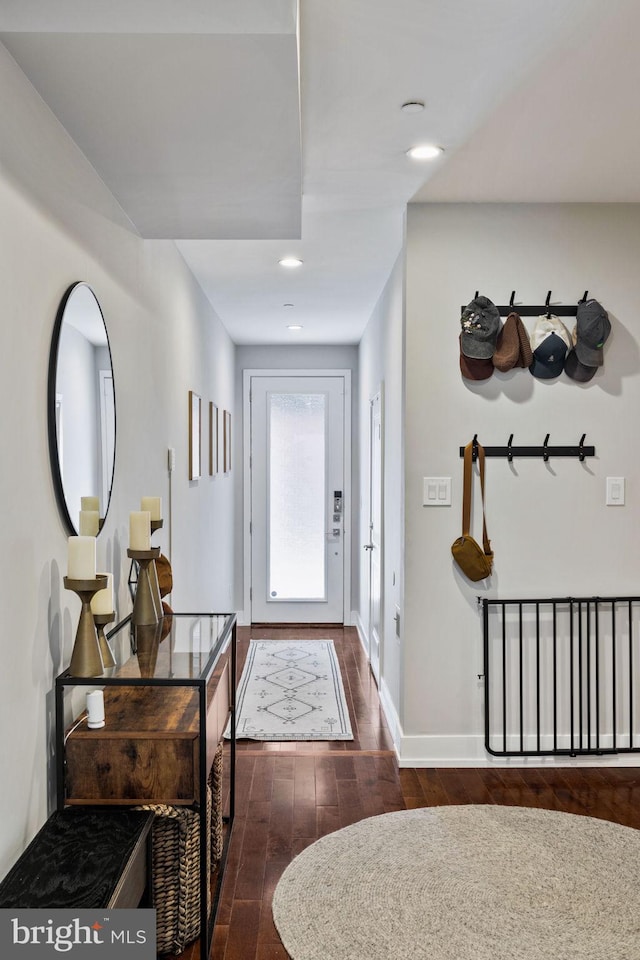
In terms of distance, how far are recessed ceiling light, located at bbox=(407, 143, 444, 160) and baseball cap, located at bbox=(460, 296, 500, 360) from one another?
698mm

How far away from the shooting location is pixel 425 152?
2.75 metres

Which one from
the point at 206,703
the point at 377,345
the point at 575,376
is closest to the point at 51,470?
the point at 206,703

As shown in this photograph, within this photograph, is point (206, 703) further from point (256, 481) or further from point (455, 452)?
point (256, 481)

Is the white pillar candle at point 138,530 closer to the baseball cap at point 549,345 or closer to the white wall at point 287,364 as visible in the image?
the baseball cap at point 549,345

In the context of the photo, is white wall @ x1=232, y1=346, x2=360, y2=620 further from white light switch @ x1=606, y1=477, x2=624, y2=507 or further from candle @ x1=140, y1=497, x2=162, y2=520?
candle @ x1=140, y1=497, x2=162, y2=520

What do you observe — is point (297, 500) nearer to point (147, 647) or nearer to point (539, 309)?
point (539, 309)

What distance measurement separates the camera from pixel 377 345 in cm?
511

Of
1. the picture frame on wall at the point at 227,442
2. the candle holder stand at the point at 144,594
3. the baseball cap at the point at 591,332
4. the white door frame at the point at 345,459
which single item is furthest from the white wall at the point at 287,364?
the candle holder stand at the point at 144,594

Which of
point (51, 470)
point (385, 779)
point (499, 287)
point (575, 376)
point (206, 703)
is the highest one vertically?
point (499, 287)

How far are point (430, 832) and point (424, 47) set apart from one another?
2.56 metres

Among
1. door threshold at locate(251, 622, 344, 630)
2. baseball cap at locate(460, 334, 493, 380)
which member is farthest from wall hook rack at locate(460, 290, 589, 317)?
door threshold at locate(251, 622, 344, 630)

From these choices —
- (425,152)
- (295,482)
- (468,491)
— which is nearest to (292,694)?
(468,491)

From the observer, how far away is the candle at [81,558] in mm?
1831

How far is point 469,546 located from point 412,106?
1779 millimetres
